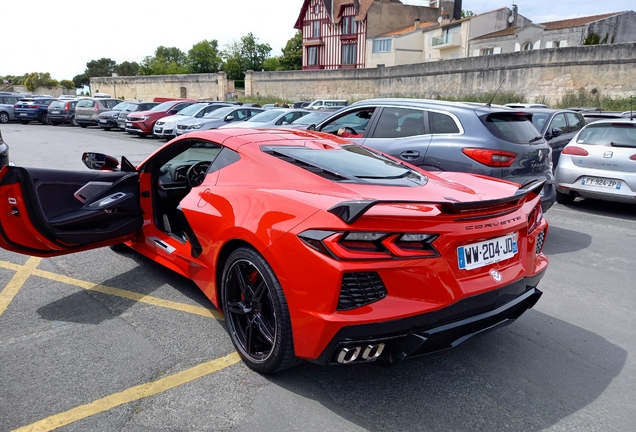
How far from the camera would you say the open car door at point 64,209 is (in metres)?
3.60

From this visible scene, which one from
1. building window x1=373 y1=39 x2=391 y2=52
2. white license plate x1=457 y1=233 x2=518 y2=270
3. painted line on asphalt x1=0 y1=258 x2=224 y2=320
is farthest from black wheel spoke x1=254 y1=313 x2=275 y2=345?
building window x1=373 y1=39 x2=391 y2=52

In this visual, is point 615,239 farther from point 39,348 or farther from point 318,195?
point 39,348

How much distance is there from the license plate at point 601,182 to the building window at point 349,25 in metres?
56.1

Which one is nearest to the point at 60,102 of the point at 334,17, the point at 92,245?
the point at 92,245

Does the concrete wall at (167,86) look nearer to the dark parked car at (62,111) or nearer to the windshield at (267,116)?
the dark parked car at (62,111)

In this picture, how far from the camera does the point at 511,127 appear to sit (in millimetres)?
5879

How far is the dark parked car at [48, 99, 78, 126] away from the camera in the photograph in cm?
2772

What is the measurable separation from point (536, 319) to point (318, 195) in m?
2.26

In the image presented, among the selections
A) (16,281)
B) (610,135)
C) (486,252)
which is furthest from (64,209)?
(610,135)

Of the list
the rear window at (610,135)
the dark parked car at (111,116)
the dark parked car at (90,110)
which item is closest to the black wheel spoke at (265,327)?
the rear window at (610,135)

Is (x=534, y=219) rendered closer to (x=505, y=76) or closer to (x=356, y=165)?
(x=356, y=165)

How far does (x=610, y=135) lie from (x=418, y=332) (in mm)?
7053

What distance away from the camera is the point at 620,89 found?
88.5 ft

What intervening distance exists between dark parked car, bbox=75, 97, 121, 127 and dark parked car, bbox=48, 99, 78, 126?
1.41 meters
